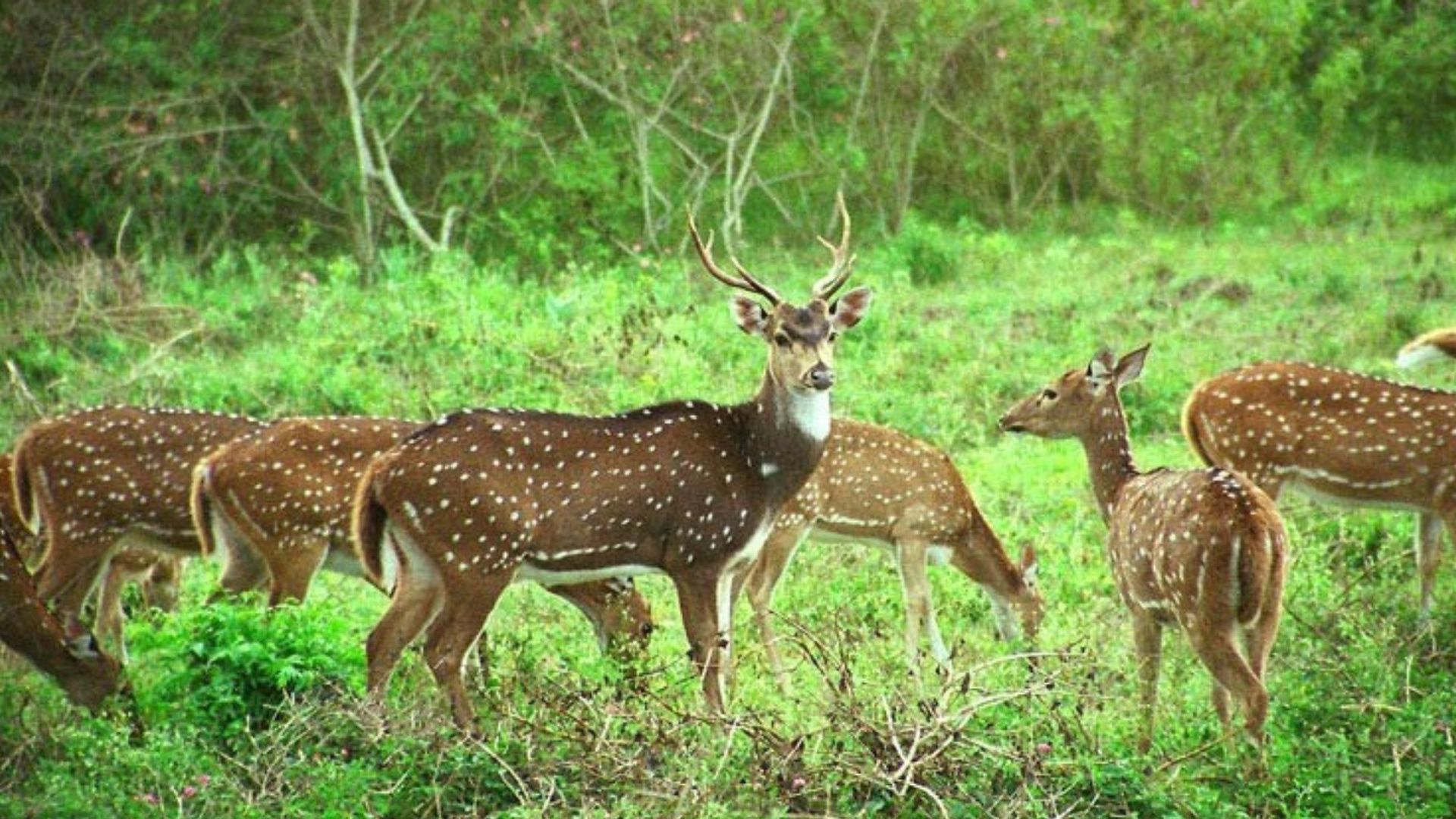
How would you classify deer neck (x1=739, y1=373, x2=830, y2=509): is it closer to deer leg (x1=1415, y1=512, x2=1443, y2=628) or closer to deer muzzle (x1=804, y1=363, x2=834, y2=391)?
deer muzzle (x1=804, y1=363, x2=834, y2=391)

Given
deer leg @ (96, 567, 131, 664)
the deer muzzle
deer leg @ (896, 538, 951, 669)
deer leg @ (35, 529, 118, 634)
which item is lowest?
deer leg @ (96, 567, 131, 664)

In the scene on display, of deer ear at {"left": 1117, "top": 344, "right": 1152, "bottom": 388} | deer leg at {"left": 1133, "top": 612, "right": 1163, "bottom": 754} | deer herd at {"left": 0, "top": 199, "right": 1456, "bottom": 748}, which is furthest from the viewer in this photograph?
deer ear at {"left": 1117, "top": 344, "right": 1152, "bottom": 388}

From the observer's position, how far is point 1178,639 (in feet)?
29.5

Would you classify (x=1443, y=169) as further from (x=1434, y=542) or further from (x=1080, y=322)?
(x=1434, y=542)

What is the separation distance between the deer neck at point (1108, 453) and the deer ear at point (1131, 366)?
0.41 ft

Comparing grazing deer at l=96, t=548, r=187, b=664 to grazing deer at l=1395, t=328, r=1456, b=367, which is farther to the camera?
grazing deer at l=1395, t=328, r=1456, b=367

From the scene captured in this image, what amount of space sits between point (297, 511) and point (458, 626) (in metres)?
1.31

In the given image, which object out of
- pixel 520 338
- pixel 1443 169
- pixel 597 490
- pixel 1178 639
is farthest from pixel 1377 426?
pixel 1443 169

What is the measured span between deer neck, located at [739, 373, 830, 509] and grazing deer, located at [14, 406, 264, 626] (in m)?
2.53

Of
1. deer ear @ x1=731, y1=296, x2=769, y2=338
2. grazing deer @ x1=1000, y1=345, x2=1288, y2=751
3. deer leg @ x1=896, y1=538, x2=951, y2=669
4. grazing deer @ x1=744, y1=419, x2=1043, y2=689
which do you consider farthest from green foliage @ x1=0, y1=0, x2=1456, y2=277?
grazing deer @ x1=1000, y1=345, x2=1288, y2=751

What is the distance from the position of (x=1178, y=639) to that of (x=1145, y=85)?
34.1 ft

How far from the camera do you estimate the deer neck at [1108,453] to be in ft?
30.9

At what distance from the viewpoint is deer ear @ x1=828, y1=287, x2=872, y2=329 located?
364 inches

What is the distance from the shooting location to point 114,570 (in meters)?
10.0
